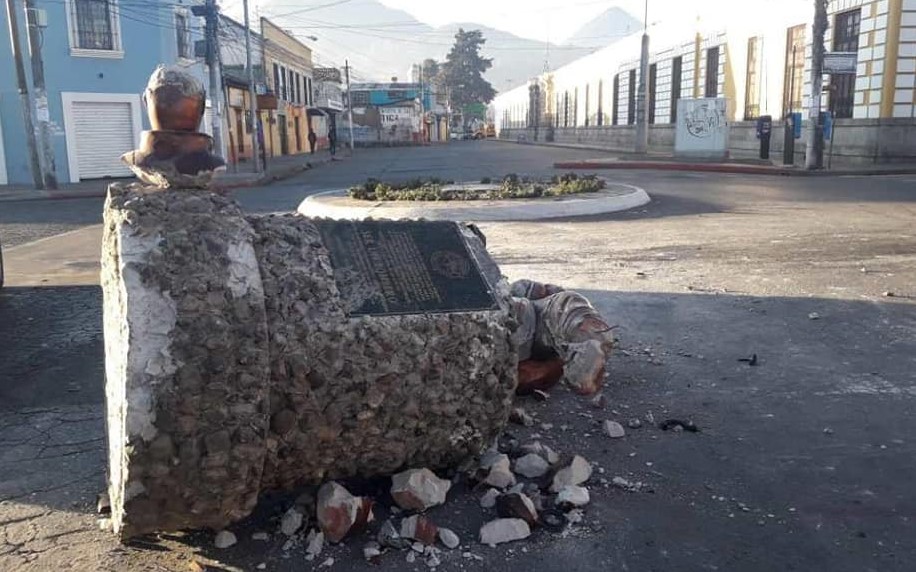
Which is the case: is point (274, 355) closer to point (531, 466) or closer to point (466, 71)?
point (531, 466)

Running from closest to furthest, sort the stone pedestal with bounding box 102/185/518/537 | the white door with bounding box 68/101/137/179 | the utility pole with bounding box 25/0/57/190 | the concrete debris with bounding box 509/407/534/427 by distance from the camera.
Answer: the stone pedestal with bounding box 102/185/518/537, the concrete debris with bounding box 509/407/534/427, the utility pole with bounding box 25/0/57/190, the white door with bounding box 68/101/137/179

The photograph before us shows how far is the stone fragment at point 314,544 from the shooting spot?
9.06ft

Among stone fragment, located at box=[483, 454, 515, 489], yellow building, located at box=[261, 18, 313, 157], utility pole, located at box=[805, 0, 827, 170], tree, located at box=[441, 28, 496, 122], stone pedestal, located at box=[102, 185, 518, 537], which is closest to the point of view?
stone pedestal, located at box=[102, 185, 518, 537]

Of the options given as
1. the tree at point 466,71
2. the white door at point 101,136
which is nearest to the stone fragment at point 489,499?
the white door at point 101,136

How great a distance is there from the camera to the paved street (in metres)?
2.82

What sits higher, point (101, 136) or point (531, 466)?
point (101, 136)

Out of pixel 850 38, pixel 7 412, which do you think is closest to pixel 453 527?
pixel 7 412

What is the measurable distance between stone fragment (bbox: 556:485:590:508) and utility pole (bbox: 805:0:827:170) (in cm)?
2237

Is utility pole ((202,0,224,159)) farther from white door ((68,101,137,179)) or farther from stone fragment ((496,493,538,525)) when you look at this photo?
stone fragment ((496,493,538,525))

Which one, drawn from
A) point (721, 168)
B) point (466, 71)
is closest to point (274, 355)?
point (721, 168)

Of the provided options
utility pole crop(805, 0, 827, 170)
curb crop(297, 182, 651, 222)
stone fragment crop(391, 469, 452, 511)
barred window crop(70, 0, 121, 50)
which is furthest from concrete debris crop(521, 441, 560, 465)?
barred window crop(70, 0, 121, 50)

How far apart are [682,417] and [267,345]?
2.33m

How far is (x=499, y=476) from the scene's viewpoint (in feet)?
10.5

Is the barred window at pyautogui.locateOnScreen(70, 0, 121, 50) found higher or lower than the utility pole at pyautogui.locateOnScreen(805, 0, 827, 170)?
higher
